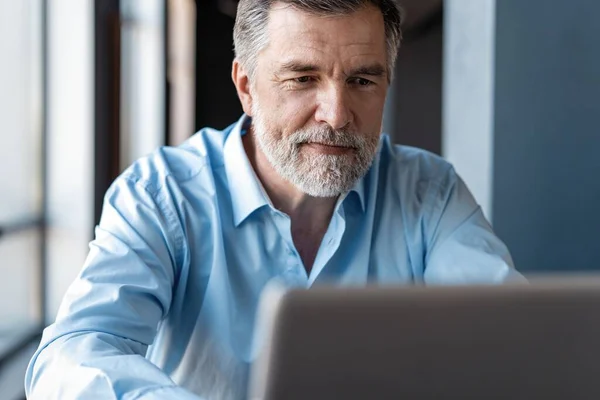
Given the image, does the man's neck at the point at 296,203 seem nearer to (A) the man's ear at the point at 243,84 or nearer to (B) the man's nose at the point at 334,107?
(A) the man's ear at the point at 243,84

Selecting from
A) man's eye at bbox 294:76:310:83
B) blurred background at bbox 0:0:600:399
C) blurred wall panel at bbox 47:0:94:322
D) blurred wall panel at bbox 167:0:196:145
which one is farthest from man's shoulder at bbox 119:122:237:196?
blurred wall panel at bbox 167:0:196:145

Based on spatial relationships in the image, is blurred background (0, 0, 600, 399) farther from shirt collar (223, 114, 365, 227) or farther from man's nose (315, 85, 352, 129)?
man's nose (315, 85, 352, 129)

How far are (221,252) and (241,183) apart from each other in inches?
6.0

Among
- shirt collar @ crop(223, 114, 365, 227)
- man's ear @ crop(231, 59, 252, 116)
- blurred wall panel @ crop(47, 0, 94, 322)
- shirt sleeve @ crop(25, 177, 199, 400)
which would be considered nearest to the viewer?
shirt sleeve @ crop(25, 177, 199, 400)

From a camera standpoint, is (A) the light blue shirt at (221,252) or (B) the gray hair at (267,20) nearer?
(A) the light blue shirt at (221,252)

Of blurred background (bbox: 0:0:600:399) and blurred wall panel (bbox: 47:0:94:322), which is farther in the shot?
blurred wall panel (bbox: 47:0:94:322)

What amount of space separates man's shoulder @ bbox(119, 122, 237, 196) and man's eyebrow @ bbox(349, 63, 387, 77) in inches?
13.8

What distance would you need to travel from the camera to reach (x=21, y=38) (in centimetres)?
284

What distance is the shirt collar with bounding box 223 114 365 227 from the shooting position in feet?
4.80

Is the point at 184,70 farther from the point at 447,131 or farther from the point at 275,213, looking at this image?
the point at 275,213

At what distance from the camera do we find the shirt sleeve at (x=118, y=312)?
966 millimetres

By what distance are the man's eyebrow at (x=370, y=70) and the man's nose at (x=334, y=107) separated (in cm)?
4

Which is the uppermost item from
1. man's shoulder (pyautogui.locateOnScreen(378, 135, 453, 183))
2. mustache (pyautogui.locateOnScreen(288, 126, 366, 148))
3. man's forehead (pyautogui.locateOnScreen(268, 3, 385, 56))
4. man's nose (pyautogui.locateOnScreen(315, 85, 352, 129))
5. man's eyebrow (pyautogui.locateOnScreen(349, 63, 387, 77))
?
man's forehead (pyautogui.locateOnScreen(268, 3, 385, 56))

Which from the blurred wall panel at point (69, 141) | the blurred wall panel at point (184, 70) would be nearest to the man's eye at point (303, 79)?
the blurred wall panel at point (69, 141)
